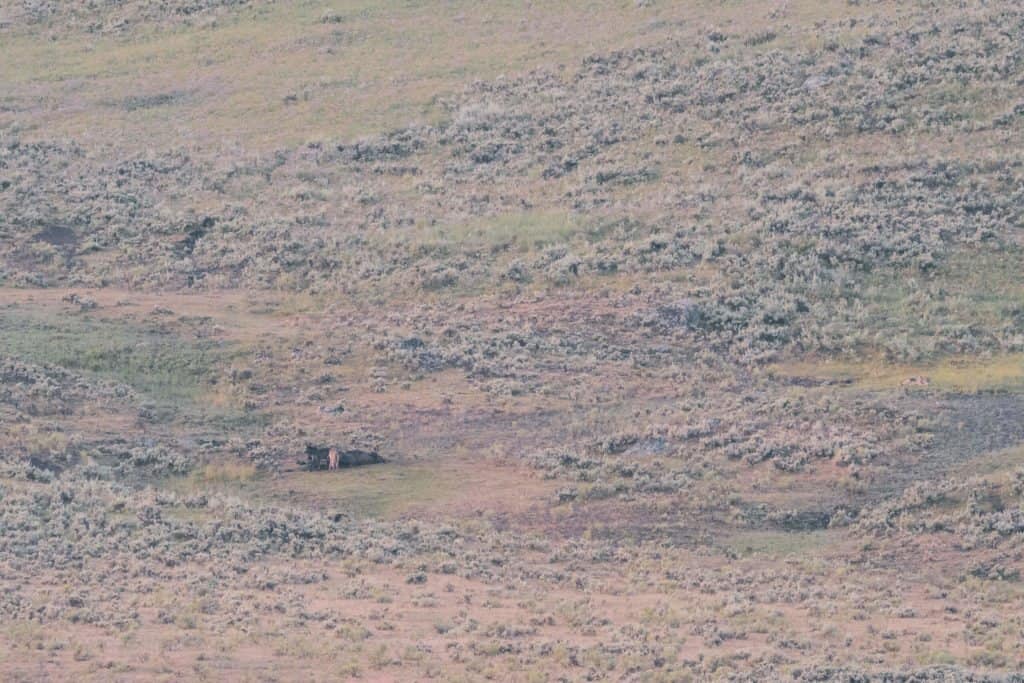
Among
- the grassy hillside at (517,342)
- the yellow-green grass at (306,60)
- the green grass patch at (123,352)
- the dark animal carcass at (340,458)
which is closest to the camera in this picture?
the grassy hillside at (517,342)

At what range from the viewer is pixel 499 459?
135 feet

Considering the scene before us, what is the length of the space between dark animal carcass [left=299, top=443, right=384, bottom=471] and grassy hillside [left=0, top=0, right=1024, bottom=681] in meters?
0.43

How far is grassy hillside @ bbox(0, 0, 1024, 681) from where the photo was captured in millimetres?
31156

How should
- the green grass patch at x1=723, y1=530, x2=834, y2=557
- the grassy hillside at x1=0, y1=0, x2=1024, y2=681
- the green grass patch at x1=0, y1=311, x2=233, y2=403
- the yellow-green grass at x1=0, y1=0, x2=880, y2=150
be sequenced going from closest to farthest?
the grassy hillside at x1=0, y1=0, x2=1024, y2=681
the green grass patch at x1=723, y1=530, x2=834, y2=557
the green grass patch at x1=0, y1=311, x2=233, y2=403
the yellow-green grass at x1=0, y1=0, x2=880, y2=150

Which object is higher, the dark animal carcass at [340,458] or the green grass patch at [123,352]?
the green grass patch at [123,352]

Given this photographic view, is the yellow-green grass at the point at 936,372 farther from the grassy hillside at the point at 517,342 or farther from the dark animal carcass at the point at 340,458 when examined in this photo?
the dark animal carcass at the point at 340,458

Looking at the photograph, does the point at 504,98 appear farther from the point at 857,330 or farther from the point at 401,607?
the point at 401,607

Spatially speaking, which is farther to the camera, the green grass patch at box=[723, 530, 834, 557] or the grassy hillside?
the green grass patch at box=[723, 530, 834, 557]

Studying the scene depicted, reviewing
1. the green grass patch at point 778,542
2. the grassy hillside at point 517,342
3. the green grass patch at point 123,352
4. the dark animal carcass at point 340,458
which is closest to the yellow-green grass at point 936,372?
the grassy hillside at point 517,342

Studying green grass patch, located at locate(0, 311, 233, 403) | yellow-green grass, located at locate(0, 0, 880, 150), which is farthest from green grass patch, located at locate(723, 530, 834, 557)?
yellow-green grass, located at locate(0, 0, 880, 150)

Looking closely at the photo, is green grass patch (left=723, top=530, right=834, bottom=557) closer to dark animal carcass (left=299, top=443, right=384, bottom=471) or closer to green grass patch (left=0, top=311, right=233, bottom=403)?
dark animal carcass (left=299, top=443, right=384, bottom=471)

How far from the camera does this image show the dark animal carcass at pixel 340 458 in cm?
4091

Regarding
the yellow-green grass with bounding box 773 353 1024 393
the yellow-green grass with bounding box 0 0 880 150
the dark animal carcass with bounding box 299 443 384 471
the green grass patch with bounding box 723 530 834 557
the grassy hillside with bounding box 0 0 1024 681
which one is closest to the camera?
the grassy hillside with bounding box 0 0 1024 681

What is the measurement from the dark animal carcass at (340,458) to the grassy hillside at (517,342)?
433mm
